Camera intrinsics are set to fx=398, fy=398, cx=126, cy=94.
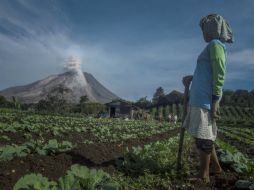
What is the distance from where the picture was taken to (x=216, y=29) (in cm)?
550

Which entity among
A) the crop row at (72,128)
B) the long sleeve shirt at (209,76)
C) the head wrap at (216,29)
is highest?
the head wrap at (216,29)

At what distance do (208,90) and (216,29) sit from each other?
873 mm

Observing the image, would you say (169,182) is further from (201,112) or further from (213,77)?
(213,77)

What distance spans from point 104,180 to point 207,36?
257cm

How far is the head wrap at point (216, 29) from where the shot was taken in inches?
217

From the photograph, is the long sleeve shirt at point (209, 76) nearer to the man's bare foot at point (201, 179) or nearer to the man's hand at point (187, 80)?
the man's hand at point (187, 80)

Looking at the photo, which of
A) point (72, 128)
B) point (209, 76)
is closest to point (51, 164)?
point (209, 76)

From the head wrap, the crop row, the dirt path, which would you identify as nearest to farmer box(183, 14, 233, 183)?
Result: the head wrap

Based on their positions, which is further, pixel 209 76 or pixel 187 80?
pixel 187 80

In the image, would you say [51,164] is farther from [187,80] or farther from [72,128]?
[72,128]

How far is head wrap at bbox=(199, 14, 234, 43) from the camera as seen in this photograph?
18.0 ft

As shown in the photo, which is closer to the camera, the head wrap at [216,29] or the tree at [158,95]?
the head wrap at [216,29]

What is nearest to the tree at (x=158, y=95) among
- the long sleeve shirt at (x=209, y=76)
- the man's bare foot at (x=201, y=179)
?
the long sleeve shirt at (x=209, y=76)

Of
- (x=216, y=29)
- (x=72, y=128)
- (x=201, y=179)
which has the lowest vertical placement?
(x=201, y=179)
